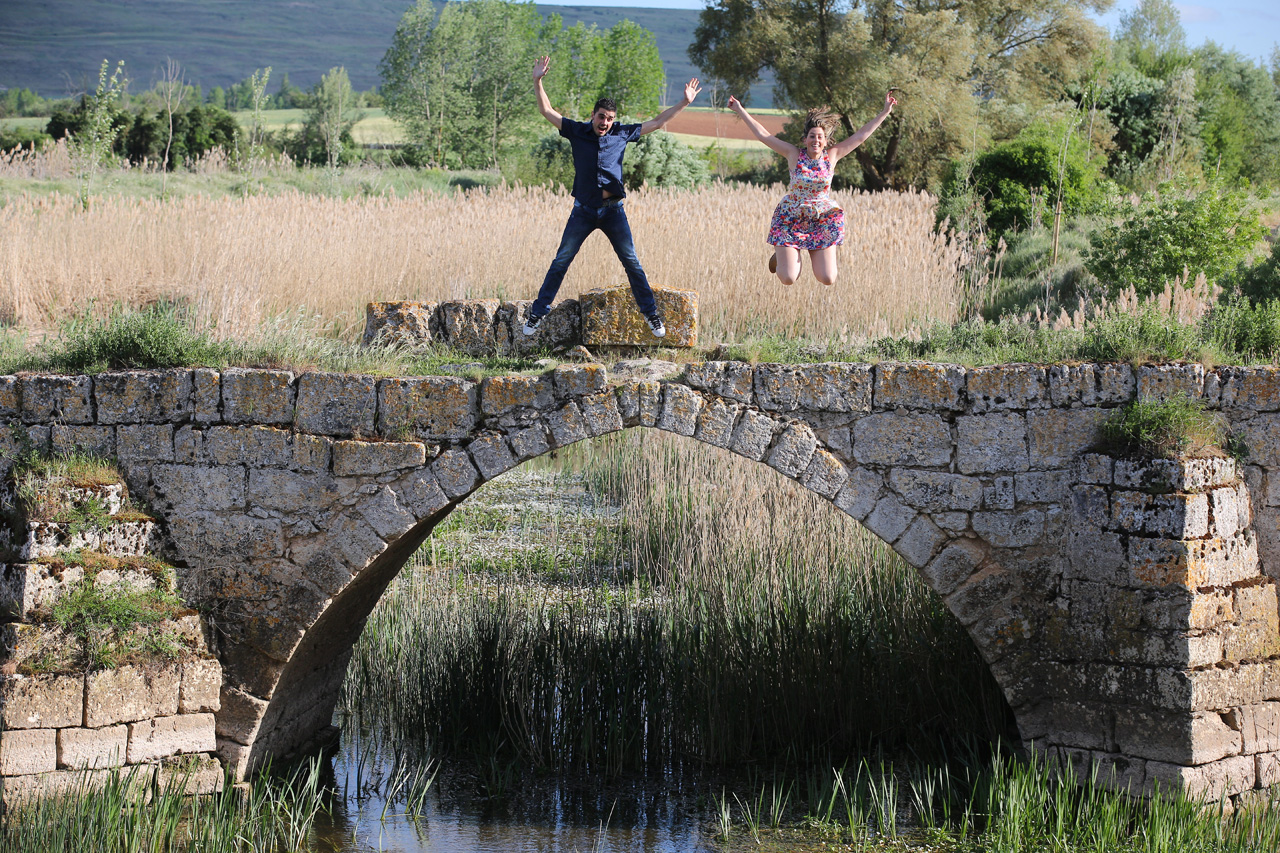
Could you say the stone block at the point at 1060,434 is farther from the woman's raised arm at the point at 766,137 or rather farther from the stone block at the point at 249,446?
the stone block at the point at 249,446

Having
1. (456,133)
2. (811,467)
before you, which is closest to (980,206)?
(811,467)

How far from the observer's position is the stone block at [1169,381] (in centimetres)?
557

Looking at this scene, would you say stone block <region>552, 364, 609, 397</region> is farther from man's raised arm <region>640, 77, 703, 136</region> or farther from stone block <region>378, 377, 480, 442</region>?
man's raised arm <region>640, 77, 703, 136</region>

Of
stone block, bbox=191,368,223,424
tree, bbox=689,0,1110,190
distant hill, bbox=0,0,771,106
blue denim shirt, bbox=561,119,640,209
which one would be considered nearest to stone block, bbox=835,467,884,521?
blue denim shirt, bbox=561,119,640,209

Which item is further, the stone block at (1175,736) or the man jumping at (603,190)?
the man jumping at (603,190)

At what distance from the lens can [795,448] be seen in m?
5.79

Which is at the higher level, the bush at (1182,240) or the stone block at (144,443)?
the bush at (1182,240)

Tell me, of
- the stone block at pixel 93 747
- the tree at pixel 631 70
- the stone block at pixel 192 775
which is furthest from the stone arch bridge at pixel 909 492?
the tree at pixel 631 70

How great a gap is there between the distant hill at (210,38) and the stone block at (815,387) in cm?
7567

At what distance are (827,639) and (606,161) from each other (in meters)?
3.46

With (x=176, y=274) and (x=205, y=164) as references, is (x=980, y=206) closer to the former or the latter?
(x=176, y=274)

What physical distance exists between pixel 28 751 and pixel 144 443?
164 cm

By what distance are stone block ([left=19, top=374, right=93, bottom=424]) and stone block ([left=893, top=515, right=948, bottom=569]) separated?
4421 mm

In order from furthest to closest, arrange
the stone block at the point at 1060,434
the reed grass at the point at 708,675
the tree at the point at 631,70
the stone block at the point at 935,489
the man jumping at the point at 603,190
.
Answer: the tree at the point at 631,70 < the reed grass at the point at 708,675 < the man jumping at the point at 603,190 < the stone block at the point at 935,489 < the stone block at the point at 1060,434
